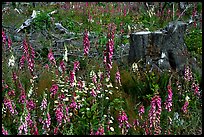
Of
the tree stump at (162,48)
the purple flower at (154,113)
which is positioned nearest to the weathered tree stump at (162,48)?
the tree stump at (162,48)

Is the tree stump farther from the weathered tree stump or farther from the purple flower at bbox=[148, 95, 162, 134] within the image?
the purple flower at bbox=[148, 95, 162, 134]

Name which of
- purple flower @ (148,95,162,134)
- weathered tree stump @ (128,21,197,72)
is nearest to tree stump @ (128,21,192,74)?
weathered tree stump @ (128,21,197,72)

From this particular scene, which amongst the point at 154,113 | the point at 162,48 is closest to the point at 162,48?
the point at 162,48

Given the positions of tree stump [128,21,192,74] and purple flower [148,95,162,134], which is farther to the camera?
tree stump [128,21,192,74]

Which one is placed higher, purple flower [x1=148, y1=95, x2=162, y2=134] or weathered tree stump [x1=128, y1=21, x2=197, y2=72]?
weathered tree stump [x1=128, y1=21, x2=197, y2=72]

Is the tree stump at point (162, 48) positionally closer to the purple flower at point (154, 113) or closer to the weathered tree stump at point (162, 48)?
the weathered tree stump at point (162, 48)

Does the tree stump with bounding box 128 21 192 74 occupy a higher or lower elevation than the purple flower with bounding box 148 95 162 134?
higher

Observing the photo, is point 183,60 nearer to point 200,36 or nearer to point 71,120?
point 200,36

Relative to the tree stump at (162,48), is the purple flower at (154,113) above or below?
below

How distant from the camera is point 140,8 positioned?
13.2 metres

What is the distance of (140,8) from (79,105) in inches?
374

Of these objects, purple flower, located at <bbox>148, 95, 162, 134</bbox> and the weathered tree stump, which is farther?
the weathered tree stump

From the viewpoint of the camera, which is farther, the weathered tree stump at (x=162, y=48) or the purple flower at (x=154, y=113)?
the weathered tree stump at (x=162, y=48)

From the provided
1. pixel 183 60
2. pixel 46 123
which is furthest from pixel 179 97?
pixel 46 123
